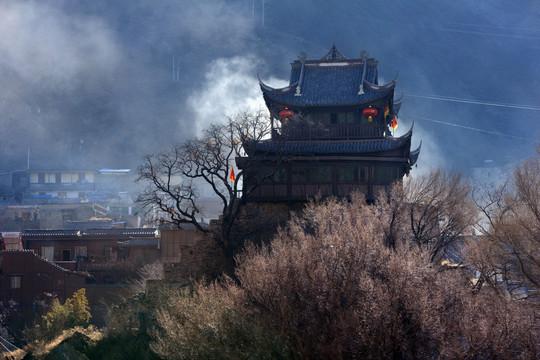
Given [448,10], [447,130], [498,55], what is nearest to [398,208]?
[447,130]

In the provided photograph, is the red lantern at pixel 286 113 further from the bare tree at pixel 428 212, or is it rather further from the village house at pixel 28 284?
the village house at pixel 28 284

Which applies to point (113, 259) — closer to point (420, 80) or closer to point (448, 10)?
point (420, 80)

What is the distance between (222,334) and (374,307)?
175 inches

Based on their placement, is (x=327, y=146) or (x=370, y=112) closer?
(x=327, y=146)

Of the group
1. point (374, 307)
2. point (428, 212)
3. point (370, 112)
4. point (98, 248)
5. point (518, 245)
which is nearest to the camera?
point (374, 307)

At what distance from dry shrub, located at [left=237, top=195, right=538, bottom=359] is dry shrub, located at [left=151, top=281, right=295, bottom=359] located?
1.26 feet

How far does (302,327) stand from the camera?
14.2 meters

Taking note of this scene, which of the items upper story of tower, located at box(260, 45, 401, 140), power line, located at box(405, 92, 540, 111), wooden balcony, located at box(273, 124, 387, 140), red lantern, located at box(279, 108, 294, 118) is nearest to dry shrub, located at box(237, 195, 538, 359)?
wooden balcony, located at box(273, 124, 387, 140)

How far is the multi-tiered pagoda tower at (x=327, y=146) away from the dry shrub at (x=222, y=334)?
11201mm

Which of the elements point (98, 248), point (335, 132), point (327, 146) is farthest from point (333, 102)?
point (98, 248)

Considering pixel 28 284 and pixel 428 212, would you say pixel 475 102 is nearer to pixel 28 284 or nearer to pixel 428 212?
pixel 28 284

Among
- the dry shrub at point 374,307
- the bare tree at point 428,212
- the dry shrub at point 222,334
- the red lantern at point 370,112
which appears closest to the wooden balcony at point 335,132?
the red lantern at point 370,112

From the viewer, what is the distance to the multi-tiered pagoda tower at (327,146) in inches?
1172

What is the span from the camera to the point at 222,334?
1561 cm
